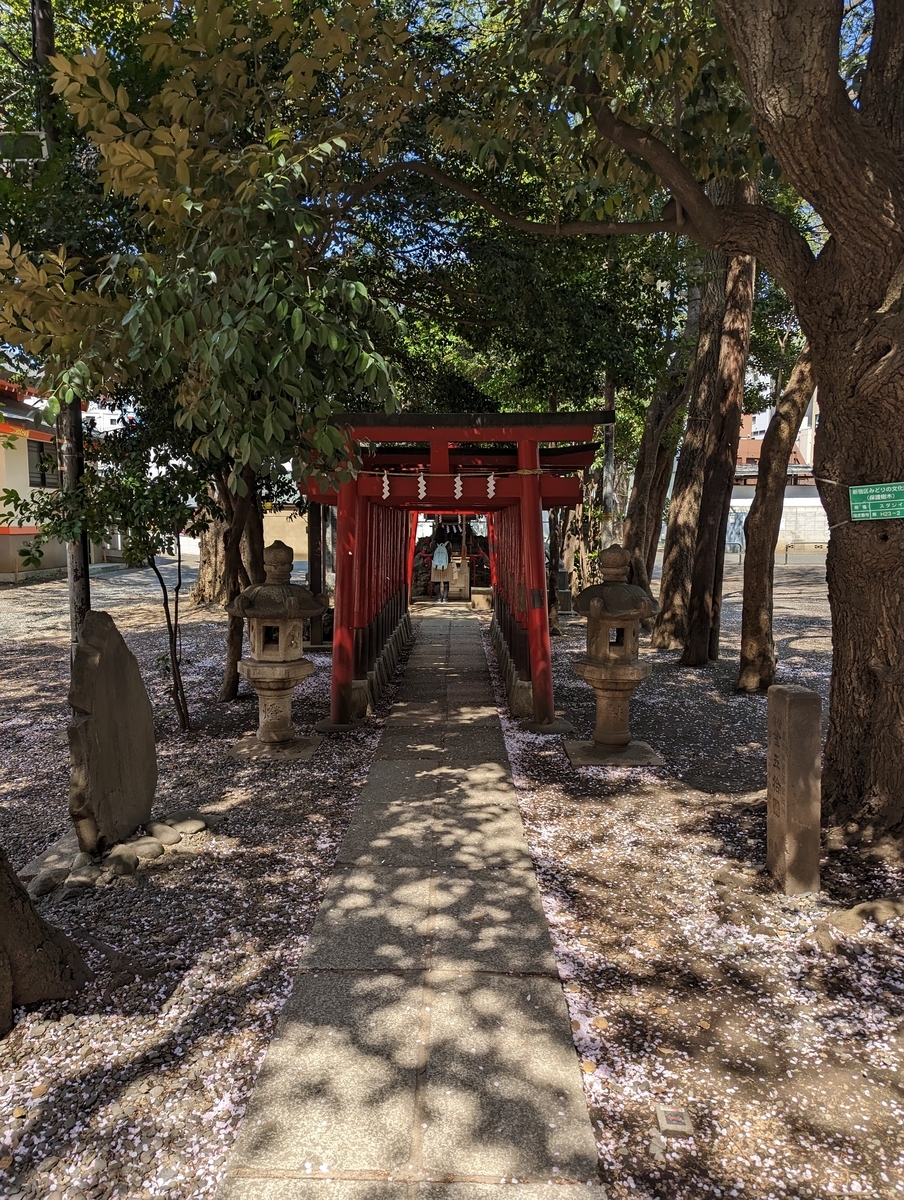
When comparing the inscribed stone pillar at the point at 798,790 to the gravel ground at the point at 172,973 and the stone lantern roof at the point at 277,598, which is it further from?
the stone lantern roof at the point at 277,598

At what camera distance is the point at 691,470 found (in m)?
12.3

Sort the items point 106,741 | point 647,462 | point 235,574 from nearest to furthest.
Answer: point 106,741 < point 235,574 < point 647,462

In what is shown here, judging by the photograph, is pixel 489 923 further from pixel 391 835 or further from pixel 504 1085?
pixel 391 835

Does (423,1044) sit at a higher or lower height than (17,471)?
lower

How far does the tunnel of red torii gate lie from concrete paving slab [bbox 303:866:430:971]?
143 inches

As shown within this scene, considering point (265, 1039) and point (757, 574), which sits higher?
point (757, 574)

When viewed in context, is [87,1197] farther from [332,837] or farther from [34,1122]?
[332,837]

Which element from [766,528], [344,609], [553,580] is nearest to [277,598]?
[344,609]

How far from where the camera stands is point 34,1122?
2822mm

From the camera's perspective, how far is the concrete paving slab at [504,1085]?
104 inches

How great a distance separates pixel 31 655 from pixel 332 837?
9590 mm

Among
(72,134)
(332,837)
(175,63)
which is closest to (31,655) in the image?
(72,134)

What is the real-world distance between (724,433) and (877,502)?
22.5ft

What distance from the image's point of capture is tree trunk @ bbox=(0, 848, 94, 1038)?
3311 millimetres
